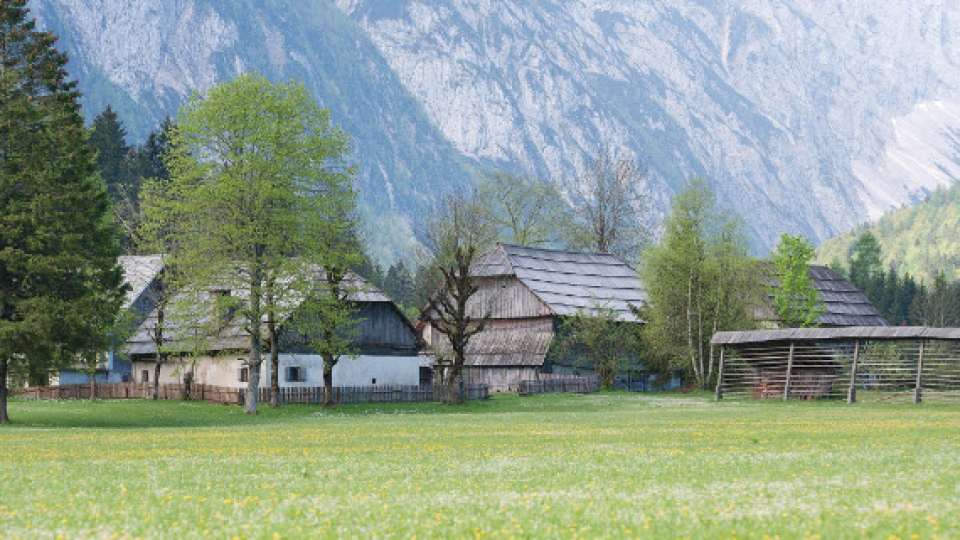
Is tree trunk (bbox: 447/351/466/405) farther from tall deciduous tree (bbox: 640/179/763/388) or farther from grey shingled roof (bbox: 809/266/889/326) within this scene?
grey shingled roof (bbox: 809/266/889/326)

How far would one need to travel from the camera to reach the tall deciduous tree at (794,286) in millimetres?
86875

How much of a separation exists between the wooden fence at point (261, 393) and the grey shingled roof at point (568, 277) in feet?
58.1

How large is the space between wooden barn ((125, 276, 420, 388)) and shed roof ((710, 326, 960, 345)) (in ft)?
69.9

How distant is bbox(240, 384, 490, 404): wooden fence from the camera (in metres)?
63.8

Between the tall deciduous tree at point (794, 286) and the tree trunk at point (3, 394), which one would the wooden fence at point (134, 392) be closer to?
the tree trunk at point (3, 394)

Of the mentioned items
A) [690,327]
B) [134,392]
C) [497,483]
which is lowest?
[134,392]

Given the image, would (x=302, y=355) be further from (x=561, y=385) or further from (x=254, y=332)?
(x=561, y=385)

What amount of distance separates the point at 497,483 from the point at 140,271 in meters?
70.5

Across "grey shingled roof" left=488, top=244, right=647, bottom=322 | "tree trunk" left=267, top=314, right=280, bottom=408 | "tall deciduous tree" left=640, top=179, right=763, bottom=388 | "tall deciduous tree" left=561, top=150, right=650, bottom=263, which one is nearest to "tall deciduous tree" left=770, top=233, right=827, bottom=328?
"tall deciduous tree" left=640, top=179, right=763, bottom=388

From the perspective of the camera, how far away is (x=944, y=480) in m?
17.1

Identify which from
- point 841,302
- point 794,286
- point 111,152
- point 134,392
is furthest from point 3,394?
point 111,152

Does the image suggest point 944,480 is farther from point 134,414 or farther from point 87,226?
point 134,414

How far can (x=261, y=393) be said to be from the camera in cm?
6438

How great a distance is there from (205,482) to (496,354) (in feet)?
213
